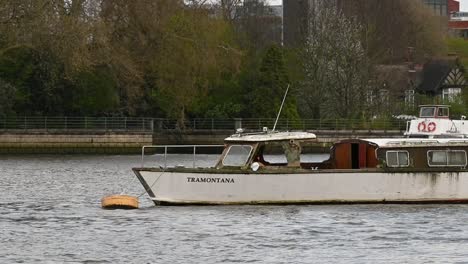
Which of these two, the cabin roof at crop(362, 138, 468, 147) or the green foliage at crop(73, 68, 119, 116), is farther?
the green foliage at crop(73, 68, 119, 116)

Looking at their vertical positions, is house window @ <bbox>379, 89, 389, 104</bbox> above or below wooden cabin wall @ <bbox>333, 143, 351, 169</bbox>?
above

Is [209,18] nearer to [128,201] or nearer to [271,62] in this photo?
[271,62]

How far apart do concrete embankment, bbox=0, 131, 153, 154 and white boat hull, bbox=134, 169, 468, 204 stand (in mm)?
53639

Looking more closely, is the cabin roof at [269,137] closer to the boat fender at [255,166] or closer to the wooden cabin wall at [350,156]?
the boat fender at [255,166]

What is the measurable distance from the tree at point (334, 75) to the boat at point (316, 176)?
64098 millimetres

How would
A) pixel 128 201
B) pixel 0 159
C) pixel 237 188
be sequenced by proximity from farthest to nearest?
1. pixel 0 159
2. pixel 128 201
3. pixel 237 188

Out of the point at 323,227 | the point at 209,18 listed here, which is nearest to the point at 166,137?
the point at 209,18

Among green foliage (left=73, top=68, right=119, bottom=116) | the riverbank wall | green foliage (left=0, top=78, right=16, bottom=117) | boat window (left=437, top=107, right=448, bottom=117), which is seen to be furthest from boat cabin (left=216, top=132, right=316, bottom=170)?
green foliage (left=73, top=68, right=119, bottom=116)

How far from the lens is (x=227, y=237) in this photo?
3822 centimetres

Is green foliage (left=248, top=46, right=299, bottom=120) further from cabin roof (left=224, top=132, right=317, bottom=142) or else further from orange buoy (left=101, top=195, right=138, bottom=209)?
cabin roof (left=224, top=132, right=317, bottom=142)

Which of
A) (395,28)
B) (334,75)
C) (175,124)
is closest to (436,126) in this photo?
(175,124)

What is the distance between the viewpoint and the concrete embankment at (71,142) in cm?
9606

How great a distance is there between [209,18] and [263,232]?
64343mm

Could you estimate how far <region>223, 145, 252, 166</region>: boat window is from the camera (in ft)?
143
